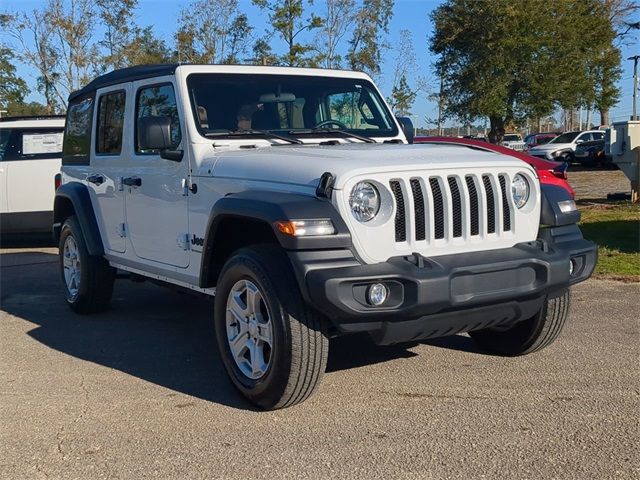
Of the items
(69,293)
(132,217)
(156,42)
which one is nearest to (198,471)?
(132,217)

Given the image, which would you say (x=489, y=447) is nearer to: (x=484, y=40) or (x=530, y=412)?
(x=530, y=412)

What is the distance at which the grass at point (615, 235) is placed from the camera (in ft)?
27.0

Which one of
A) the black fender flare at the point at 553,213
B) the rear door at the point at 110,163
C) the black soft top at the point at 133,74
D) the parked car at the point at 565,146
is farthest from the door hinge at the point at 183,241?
the parked car at the point at 565,146

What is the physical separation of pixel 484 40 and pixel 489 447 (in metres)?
28.8

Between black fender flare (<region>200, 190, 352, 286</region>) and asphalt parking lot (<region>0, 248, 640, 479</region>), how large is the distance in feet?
3.31

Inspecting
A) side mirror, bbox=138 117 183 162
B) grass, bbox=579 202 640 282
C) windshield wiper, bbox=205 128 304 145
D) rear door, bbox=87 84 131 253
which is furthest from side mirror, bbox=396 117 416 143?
grass, bbox=579 202 640 282

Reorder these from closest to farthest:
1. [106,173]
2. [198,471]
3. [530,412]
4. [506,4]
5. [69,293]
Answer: [198,471] → [530,412] → [106,173] → [69,293] → [506,4]

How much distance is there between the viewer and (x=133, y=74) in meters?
5.96

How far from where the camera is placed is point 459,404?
14.3 feet

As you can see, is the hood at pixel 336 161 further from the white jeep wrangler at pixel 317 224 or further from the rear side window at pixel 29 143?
the rear side window at pixel 29 143

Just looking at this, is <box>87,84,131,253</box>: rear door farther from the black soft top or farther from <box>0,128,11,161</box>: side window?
<box>0,128,11,161</box>: side window

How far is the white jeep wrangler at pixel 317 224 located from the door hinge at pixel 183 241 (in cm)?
2

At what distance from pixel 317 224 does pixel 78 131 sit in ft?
13.7

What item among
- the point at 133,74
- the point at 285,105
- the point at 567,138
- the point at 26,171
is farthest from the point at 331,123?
the point at 567,138
